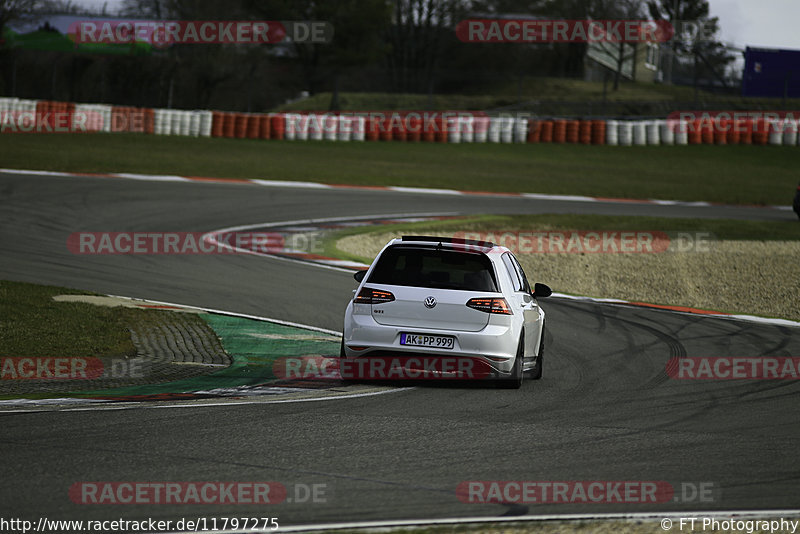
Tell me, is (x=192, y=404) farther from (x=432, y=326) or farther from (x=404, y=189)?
(x=404, y=189)

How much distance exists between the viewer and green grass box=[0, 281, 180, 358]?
35.3 feet

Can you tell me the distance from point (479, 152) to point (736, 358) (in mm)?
30544

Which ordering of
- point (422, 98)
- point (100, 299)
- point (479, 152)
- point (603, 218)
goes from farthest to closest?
point (422, 98) < point (479, 152) < point (603, 218) < point (100, 299)

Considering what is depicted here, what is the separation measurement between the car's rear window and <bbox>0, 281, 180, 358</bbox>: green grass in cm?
315

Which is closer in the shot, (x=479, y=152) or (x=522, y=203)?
(x=522, y=203)

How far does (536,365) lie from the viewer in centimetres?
1036

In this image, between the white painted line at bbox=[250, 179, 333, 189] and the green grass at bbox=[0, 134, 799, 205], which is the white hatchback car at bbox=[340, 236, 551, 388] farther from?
the green grass at bbox=[0, 134, 799, 205]

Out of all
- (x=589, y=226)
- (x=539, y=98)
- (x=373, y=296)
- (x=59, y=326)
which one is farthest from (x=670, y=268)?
(x=539, y=98)

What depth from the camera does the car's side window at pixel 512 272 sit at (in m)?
10.1

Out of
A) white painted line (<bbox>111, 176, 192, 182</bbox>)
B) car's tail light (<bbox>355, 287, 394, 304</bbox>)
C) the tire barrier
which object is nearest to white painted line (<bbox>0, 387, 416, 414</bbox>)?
car's tail light (<bbox>355, 287, 394, 304</bbox>)

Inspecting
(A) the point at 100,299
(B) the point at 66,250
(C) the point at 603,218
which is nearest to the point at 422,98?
(C) the point at 603,218

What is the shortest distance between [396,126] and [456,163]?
5936mm

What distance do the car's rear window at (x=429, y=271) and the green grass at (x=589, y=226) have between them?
10949mm

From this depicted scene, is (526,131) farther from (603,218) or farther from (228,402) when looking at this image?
(228,402)
